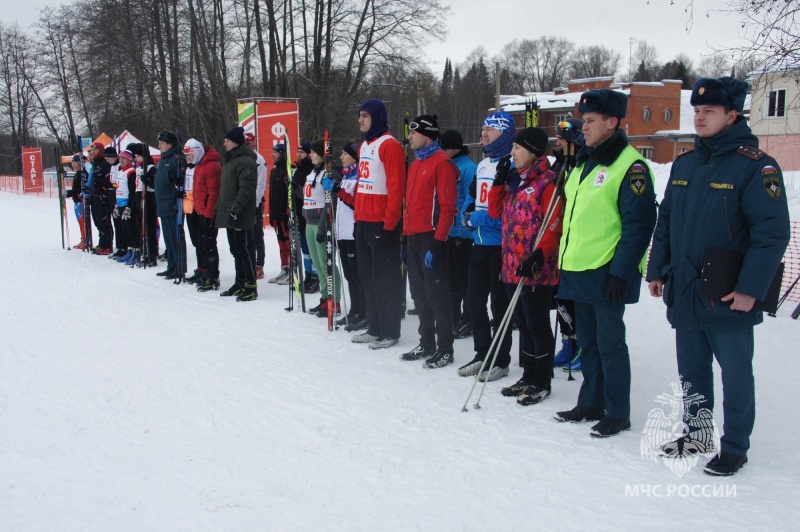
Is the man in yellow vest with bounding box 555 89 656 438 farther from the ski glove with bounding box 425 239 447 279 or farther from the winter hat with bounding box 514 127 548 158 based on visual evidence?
the ski glove with bounding box 425 239 447 279

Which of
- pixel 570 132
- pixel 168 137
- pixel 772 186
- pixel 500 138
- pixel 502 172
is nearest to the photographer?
pixel 772 186

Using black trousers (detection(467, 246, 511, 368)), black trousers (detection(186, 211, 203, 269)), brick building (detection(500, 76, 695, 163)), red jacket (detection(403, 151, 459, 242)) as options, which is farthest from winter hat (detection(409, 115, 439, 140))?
brick building (detection(500, 76, 695, 163))

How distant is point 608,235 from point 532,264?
59cm

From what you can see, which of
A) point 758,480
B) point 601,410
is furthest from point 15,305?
point 758,480

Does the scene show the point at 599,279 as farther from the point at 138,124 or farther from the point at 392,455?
the point at 138,124

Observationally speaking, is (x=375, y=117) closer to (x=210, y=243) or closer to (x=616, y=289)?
(x=616, y=289)

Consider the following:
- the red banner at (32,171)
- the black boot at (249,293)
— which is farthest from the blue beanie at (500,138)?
the red banner at (32,171)

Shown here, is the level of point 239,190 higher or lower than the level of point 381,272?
higher

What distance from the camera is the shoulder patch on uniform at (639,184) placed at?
3.81 metres

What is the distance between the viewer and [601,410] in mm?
4293

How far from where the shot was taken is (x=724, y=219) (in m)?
3.31

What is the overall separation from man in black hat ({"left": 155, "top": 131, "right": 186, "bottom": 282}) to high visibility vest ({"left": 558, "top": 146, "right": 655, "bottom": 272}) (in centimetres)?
722

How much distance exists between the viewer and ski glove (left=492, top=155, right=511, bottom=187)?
4.78 m

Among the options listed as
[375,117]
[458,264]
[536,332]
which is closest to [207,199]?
[375,117]
